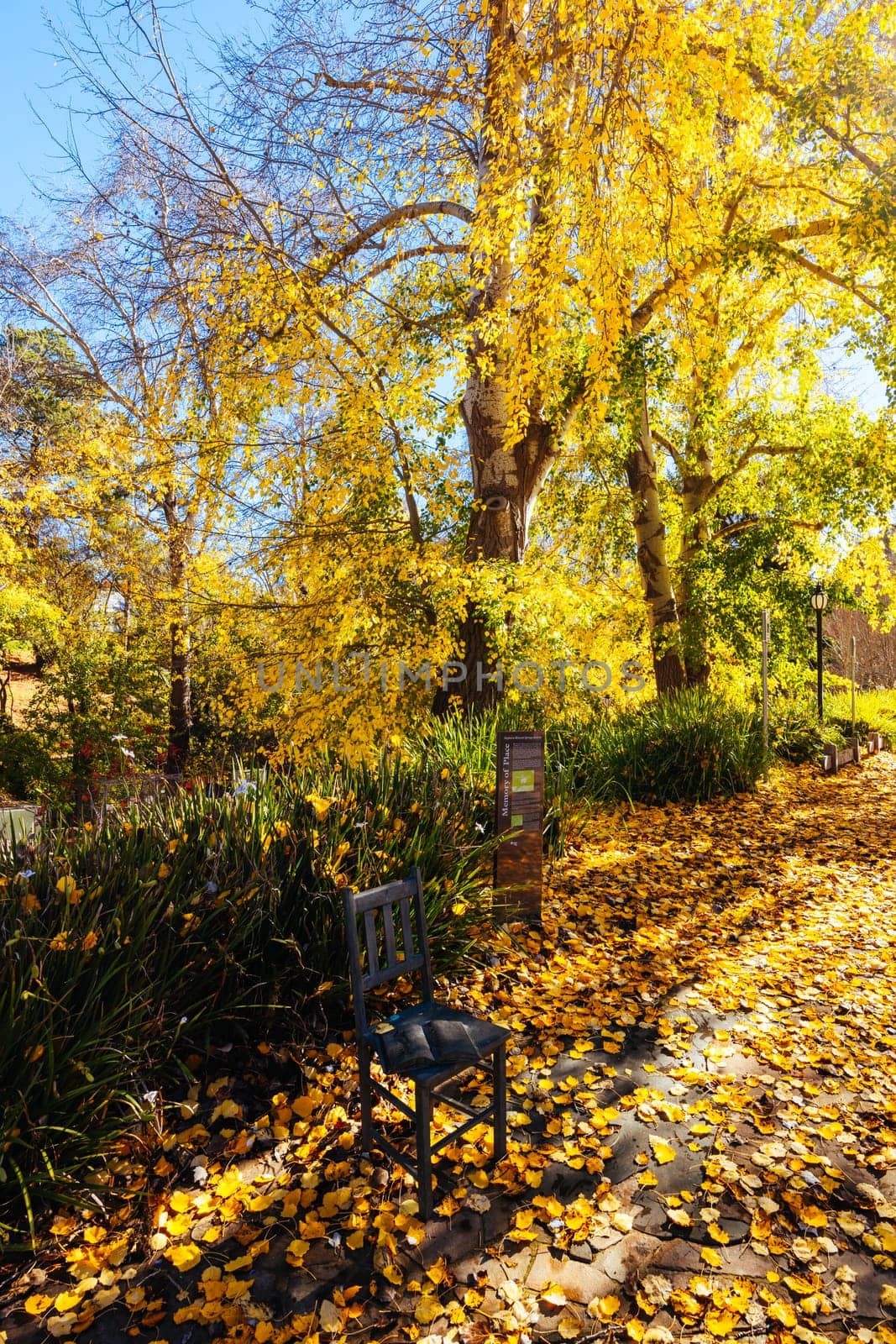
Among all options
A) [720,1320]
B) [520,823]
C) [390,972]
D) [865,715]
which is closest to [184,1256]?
[390,972]

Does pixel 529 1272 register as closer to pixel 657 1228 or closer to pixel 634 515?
pixel 657 1228

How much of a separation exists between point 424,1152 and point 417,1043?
31 centimetres

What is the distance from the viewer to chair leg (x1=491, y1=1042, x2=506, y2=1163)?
2.72m

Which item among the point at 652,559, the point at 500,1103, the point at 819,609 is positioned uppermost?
the point at 652,559

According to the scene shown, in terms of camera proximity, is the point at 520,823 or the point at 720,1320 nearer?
the point at 720,1320

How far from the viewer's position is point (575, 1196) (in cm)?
263

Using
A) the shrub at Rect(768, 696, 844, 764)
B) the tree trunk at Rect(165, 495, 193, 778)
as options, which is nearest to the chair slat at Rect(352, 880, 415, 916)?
the shrub at Rect(768, 696, 844, 764)

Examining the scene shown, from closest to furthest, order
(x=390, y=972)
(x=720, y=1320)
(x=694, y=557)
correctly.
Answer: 1. (x=720, y=1320)
2. (x=390, y=972)
3. (x=694, y=557)

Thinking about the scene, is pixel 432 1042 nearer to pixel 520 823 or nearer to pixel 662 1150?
pixel 662 1150

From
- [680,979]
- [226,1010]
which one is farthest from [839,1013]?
[226,1010]

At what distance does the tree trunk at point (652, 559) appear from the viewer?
39.3 ft

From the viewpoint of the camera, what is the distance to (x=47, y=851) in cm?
321

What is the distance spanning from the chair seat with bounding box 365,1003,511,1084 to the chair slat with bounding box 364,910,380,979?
182mm

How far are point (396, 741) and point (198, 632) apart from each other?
19.9 feet
